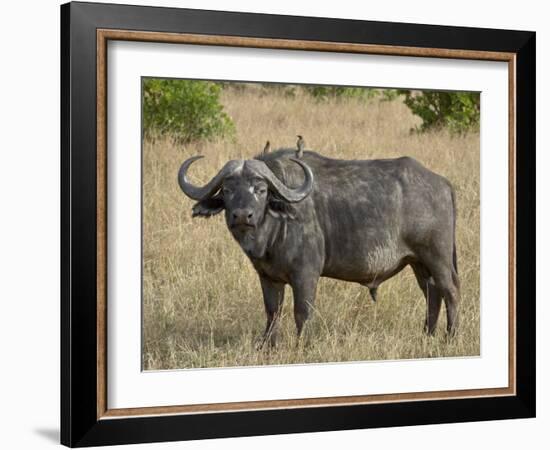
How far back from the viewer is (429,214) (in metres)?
8.26

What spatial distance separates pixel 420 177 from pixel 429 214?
0.27m

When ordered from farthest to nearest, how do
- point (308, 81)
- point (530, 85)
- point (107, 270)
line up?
point (530, 85) → point (308, 81) → point (107, 270)

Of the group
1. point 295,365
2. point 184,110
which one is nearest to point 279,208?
point 184,110

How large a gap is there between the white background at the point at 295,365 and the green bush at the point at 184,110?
0.24m

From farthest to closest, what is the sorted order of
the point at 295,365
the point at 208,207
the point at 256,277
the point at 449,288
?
the point at 449,288 < the point at 256,277 < the point at 208,207 < the point at 295,365

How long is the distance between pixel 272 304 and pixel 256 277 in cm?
20

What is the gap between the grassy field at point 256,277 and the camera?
288 inches

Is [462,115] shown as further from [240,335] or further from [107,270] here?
[107,270]

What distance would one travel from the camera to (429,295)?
804 cm

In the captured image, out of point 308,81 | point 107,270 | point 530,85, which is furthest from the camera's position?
point 530,85

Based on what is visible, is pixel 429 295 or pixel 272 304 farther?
pixel 429 295

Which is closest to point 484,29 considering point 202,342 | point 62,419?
point 202,342

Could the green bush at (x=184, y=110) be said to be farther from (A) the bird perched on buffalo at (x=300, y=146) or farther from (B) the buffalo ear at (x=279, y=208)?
(B) the buffalo ear at (x=279, y=208)

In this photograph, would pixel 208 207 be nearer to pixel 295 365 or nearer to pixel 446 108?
pixel 295 365
